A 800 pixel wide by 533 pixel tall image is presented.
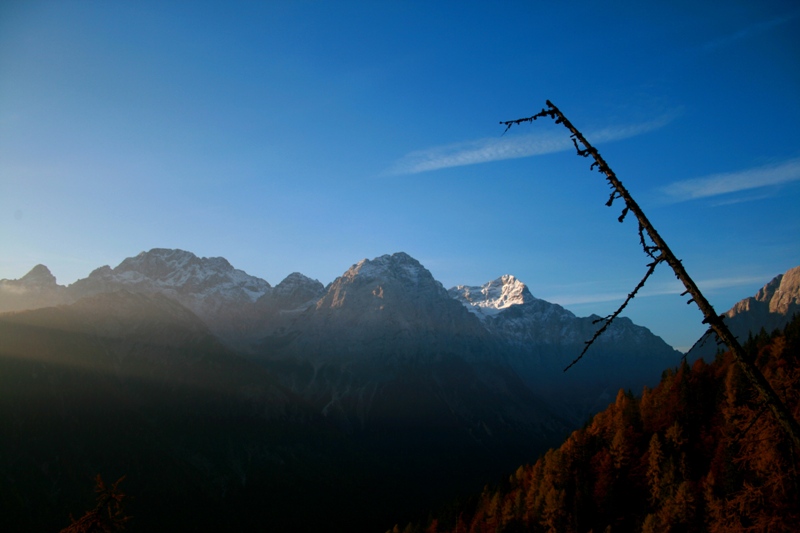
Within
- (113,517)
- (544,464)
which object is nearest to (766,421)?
(113,517)

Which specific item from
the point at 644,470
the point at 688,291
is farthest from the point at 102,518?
the point at 644,470

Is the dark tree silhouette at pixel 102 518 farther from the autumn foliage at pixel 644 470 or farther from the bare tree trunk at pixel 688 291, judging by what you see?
the autumn foliage at pixel 644 470

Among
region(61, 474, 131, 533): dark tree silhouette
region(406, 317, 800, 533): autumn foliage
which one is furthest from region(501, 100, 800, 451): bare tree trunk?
region(406, 317, 800, 533): autumn foliage

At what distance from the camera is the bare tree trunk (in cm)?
966

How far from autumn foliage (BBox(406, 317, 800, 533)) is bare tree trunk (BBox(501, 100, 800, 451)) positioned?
6633 cm

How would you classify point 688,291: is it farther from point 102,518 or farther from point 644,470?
point 644,470

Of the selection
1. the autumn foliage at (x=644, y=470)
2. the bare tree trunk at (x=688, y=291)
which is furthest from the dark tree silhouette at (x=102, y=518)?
the autumn foliage at (x=644, y=470)

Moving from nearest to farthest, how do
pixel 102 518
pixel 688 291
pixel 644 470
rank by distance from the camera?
pixel 688 291 → pixel 102 518 → pixel 644 470

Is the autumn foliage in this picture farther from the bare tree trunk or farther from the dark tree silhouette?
the dark tree silhouette

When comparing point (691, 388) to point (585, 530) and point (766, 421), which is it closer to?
point (585, 530)

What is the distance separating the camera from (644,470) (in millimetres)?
91875

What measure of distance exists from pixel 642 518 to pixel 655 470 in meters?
8.65

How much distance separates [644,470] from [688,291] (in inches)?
3792

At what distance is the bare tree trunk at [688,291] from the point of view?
31.7 ft
